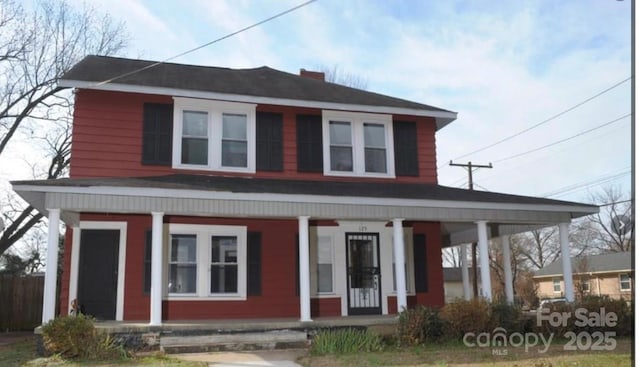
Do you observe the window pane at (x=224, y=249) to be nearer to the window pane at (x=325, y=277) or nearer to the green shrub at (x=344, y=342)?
the window pane at (x=325, y=277)

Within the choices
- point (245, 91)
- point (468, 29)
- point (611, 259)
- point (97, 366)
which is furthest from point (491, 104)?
point (611, 259)

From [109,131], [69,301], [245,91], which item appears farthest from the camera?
[245,91]

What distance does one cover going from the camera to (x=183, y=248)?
39.9ft

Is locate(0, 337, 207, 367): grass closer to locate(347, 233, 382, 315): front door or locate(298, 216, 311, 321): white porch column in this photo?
locate(298, 216, 311, 321): white porch column

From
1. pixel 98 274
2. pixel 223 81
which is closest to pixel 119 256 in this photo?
pixel 98 274

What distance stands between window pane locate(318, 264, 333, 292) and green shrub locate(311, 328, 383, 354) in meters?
2.80

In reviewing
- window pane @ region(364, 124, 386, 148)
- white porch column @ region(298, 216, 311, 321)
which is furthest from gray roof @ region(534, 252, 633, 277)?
white porch column @ region(298, 216, 311, 321)

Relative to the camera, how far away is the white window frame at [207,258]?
12.0 m

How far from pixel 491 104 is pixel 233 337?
32.6ft

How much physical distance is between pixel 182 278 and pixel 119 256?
1357 millimetres

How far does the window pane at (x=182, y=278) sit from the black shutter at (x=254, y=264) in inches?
46.2

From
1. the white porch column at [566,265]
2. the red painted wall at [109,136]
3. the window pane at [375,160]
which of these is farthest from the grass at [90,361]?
the white porch column at [566,265]

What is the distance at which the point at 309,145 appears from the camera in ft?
43.0

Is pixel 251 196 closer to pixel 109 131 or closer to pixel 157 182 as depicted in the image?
pixel 157 182
